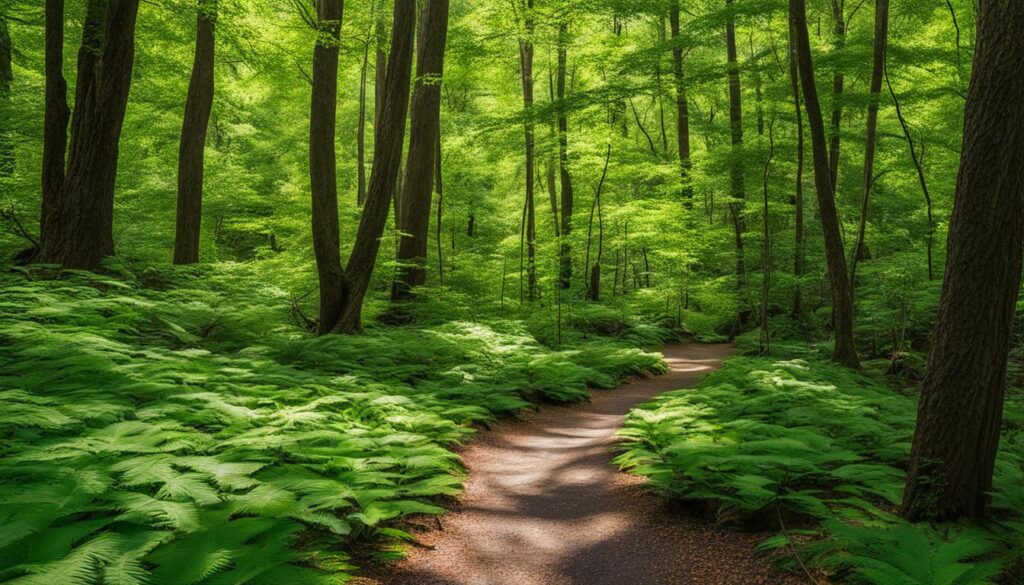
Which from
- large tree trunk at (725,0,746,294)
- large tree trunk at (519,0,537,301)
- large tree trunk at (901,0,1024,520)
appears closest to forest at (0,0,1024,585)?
large tree trunk at (901,0,1024,520)

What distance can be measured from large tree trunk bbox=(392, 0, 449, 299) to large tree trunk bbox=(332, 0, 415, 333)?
2.84 metres

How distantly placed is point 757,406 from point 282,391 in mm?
5107

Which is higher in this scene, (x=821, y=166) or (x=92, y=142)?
(x=821, y=166)

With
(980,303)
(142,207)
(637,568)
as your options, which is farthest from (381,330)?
(142,207)

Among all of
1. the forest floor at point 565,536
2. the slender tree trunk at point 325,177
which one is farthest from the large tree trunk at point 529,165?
the forest floor at point 565,536

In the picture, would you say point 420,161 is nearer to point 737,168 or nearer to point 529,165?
point 529,165

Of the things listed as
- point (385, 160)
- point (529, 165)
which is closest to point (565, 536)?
point (385, 160)

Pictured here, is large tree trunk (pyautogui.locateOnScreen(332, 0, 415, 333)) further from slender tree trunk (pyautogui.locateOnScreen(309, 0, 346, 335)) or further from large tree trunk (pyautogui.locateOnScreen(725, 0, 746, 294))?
large tree trunk (pyautogui.locateOnScreen(725, 0, 746, 294))

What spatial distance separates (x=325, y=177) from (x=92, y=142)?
10.8ft

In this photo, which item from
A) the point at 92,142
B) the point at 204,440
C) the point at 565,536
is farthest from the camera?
the point at 92,142

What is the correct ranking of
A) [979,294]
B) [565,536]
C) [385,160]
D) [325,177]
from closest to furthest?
1. [979,294]
2. [565,536]
3. [385,160]
4. [325,177]

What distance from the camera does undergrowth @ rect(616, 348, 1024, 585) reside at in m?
2.94

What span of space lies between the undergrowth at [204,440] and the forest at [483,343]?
0.03 metres

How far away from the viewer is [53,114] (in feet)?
29.5
